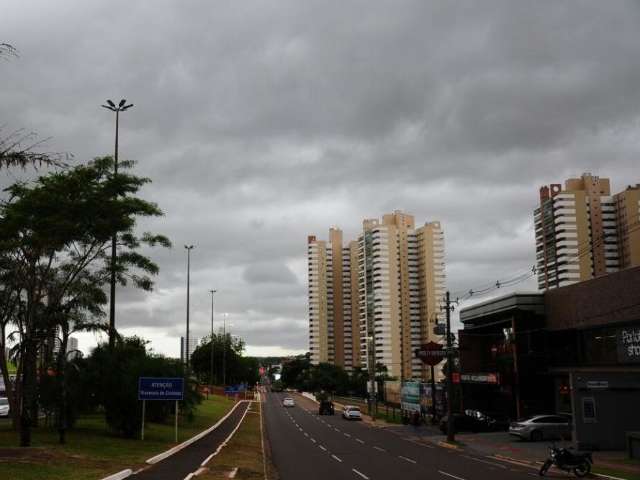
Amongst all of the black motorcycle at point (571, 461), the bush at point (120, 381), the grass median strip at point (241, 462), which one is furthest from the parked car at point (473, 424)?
the black motorcycle at point (571, 461)

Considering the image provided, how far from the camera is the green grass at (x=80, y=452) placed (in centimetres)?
1955

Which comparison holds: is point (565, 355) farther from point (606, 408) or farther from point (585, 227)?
point (585, 227)

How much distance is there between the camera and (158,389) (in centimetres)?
3412

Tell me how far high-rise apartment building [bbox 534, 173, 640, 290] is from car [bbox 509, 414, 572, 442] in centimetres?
9702

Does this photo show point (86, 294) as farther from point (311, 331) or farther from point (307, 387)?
point (311, 331)

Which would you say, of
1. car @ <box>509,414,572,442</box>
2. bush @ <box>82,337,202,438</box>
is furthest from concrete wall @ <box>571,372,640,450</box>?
bush @ <box>82,337,202,438</box>

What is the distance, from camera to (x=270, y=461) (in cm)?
2856

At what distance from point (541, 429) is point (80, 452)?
1055 inches

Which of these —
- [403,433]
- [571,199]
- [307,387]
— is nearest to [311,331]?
[307,387]

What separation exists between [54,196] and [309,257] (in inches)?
6205

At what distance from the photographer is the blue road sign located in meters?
33.7

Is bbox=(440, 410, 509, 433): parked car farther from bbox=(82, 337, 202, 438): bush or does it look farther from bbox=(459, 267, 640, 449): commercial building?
bbox=(82, 337, 202, 438): bush

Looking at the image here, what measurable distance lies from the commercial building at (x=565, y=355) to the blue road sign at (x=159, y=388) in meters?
19.4

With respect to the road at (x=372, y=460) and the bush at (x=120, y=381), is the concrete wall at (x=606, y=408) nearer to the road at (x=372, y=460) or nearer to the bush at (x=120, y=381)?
the road at (x=372, y=460)
